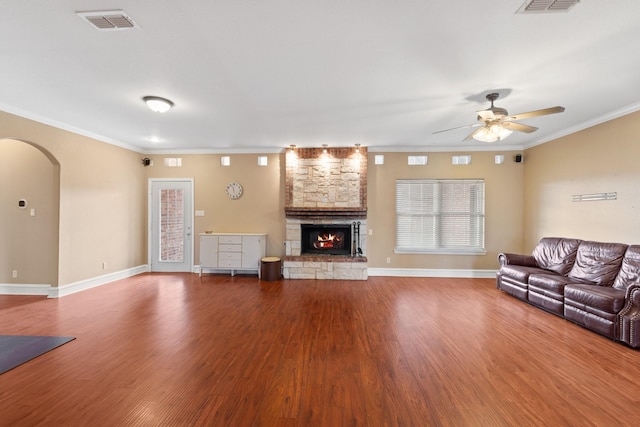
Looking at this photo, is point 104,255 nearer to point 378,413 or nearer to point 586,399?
point 378,413

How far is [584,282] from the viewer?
3.85 meters

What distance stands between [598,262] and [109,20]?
643 centimetres

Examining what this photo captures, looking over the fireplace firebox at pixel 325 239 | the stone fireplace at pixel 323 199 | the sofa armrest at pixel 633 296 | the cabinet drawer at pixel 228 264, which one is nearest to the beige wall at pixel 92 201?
the cabinet drawer at pixel 228 264

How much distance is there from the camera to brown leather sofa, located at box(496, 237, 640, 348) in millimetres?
3014

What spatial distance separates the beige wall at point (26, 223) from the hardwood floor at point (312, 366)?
0.66m

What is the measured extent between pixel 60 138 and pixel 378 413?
620cm

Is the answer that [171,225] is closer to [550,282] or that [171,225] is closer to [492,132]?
[492,132]

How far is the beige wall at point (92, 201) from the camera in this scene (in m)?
4.52

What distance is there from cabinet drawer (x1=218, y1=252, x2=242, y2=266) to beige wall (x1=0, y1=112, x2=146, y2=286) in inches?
81.7

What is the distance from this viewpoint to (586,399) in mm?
2086

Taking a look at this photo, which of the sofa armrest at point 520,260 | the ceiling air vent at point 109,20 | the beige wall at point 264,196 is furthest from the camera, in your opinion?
the sofa armrest at point 520,260

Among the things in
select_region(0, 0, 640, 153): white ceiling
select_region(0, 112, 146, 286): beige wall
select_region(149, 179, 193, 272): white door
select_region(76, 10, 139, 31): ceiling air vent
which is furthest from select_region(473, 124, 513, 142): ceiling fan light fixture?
select_region(0, 112, 146, 286): beige wall

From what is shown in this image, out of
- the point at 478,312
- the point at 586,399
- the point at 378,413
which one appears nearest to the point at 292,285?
the point at 478,312

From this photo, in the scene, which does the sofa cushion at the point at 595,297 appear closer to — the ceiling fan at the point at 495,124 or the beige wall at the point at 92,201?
the ceiling fan at the point at 495,124
